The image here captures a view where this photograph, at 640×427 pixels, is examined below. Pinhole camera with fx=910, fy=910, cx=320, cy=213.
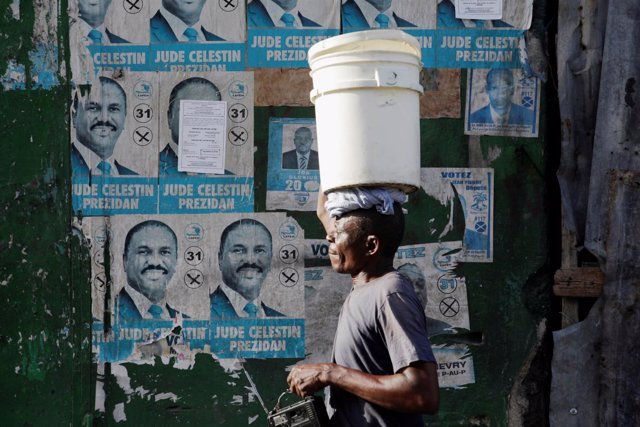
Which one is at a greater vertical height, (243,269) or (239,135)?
(239,135)

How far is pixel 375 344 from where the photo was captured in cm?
287

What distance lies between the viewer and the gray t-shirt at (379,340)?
108 inches

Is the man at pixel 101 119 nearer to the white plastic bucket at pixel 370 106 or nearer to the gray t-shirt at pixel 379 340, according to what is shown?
the white plastic bucket at pixel 370 106

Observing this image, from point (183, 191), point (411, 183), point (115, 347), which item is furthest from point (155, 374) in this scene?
point (411, 183)

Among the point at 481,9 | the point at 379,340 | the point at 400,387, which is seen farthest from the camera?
the point at 481,9

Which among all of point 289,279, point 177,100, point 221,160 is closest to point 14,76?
point 177,100

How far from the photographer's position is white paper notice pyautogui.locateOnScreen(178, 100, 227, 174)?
15.2 ft

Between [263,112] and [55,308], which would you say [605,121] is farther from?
[55,308]

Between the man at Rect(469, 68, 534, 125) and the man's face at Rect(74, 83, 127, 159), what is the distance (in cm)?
183

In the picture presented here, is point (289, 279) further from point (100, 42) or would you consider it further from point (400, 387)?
point (400, 387)

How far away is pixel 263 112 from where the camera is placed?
15.2ft

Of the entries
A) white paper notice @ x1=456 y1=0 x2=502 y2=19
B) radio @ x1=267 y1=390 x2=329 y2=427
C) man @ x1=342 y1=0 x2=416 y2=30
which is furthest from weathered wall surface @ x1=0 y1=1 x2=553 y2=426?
radio @ x1=267 y1=390 x2=329 y2=427

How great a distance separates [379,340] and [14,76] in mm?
2735

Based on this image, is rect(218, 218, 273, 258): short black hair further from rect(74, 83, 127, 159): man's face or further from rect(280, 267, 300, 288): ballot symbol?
rect(74, 83, 127, 159): man's face
